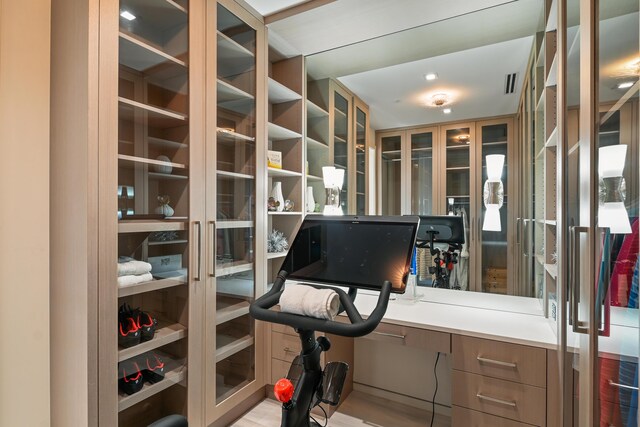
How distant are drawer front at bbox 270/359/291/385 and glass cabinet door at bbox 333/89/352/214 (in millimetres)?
1155

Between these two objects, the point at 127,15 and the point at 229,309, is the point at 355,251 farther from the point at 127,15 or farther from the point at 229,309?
the point at 127,15

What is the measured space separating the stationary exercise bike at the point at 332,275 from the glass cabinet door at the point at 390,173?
1110 millimetres

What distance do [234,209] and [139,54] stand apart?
94cm

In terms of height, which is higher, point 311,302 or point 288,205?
point 288,205

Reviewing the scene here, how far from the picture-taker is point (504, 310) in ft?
6.25

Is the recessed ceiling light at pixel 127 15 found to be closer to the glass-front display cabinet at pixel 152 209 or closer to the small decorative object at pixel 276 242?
the glass-front display cabinet at pixel 152 209

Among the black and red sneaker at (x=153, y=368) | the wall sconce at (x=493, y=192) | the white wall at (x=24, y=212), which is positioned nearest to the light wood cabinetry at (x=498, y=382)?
the wall sconce at (x=493, y=192)

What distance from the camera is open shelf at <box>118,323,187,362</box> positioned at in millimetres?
1431

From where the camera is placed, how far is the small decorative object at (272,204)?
2378 mm

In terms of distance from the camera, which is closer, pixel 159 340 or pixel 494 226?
pixel 159 340

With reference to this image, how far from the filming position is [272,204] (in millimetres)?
2400

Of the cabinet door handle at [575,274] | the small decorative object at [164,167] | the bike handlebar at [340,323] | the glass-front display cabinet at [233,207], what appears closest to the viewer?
the bike handlebar at [340,323]

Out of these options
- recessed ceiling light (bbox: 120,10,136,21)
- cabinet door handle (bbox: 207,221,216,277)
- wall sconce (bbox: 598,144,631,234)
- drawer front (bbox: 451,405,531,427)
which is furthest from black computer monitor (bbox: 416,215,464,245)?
recessed ceiling light (bbox: 120,10,136,21)

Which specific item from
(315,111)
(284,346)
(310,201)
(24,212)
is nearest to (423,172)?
(310,201)
